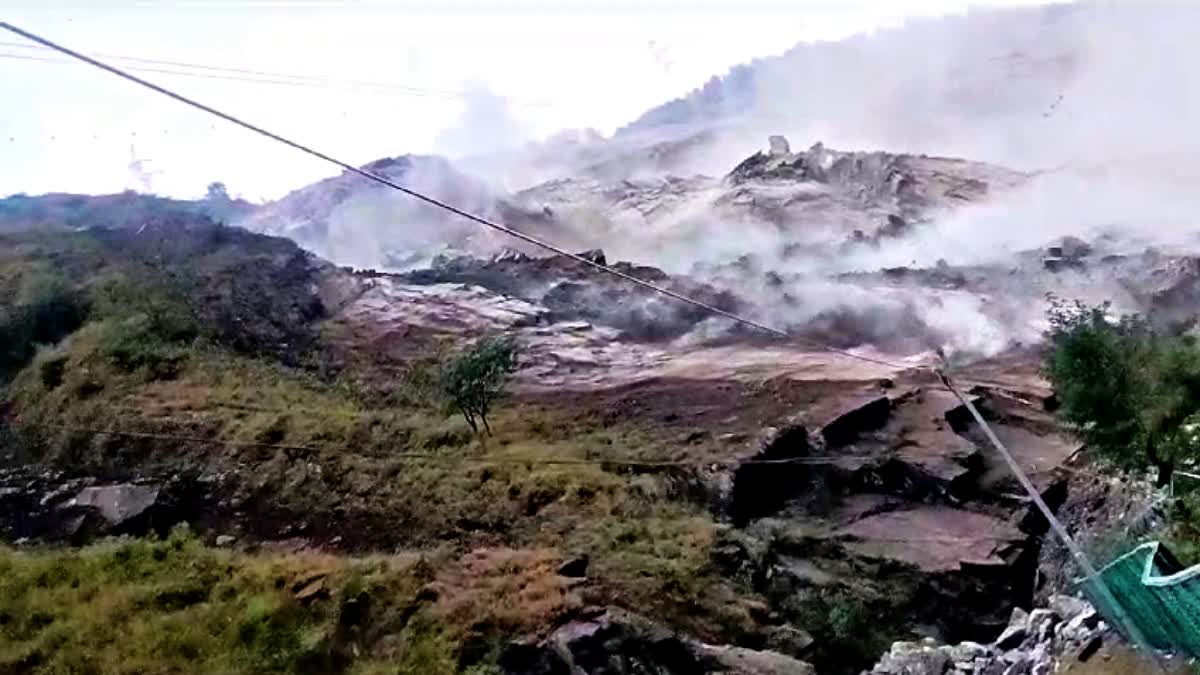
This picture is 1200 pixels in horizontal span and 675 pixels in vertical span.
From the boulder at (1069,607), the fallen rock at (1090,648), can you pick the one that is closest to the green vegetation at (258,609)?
the boulder at (1069,607)

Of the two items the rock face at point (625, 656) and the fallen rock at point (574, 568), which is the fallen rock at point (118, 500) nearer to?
the fallen rock at point (574, 568)

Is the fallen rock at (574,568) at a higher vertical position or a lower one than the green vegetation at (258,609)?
lower

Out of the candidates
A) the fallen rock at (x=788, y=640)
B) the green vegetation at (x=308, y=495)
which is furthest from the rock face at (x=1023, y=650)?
the green vegetation at (x=308, y=495)

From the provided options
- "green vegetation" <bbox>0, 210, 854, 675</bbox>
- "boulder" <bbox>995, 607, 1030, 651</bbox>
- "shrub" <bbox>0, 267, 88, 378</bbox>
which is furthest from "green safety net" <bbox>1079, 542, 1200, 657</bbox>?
"shrub" <bbox>0, 267, 88, 378</bbox>

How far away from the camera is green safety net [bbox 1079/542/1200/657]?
817 cm

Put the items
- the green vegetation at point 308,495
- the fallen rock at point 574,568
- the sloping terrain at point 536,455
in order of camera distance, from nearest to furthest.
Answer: the green vegetation at point 308,495
the sloping terrain at point 536,455
the fallen rock at point 574,568

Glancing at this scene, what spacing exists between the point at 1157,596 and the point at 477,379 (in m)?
17.6

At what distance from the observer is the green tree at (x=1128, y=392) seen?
654 inches

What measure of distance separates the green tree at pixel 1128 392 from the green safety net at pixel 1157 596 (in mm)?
6938

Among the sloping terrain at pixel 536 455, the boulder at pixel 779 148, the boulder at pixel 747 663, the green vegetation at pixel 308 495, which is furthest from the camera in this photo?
the boulder at pixel 779 148

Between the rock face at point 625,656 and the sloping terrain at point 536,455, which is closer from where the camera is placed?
the rock face at point 625,656

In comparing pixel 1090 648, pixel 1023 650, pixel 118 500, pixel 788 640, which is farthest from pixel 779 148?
pixel 1090 648

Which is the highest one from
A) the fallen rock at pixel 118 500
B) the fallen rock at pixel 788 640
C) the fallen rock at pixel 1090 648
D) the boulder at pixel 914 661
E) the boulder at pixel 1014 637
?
the fallen rock at pixel 1090 648

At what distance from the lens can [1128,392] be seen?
684 inches
